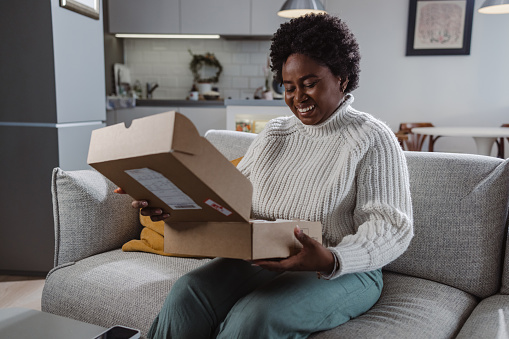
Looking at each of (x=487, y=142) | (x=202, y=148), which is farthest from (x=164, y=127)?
(x=487, y=142)

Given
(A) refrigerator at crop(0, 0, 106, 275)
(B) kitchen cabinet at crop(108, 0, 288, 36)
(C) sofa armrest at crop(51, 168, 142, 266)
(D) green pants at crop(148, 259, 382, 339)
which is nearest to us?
(D) green pants at crop(148, 259, 382, 339)

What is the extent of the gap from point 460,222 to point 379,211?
0.40 meters

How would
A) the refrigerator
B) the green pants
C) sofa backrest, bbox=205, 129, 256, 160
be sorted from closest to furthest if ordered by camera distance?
the green pants
sofa backrest, bbox=205, 129, 256, 160
the refrigerator

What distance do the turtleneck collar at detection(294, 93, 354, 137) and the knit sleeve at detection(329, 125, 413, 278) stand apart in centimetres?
12

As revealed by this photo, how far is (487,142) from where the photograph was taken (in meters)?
3.55

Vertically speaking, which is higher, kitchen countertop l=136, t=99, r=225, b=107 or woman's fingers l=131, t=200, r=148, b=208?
kitchen countertop l=136, t=99, r=225, b=107

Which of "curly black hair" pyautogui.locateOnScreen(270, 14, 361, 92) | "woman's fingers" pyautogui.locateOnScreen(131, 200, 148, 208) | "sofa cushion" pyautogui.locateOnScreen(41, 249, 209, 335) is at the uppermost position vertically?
"curly black hair" pyautogui.locateOnScreen(270, 14, 361, 92)

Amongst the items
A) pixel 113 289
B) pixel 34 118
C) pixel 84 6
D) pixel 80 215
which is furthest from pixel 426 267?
pixel 84 6

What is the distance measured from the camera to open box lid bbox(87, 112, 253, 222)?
2.60 feet

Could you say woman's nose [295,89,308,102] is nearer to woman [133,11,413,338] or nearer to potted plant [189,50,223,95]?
woman [133,11,413,338]

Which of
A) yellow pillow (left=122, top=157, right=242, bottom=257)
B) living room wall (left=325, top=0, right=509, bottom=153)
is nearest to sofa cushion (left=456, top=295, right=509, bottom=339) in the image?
yellow pillow (left=122, top=157, right=242, bottom=257)

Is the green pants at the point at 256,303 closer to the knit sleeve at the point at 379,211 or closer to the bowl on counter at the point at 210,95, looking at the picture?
the knit sleeve at the point at 379,211

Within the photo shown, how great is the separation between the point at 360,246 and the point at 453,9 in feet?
14.7

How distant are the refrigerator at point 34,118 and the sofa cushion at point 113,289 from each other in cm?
117
